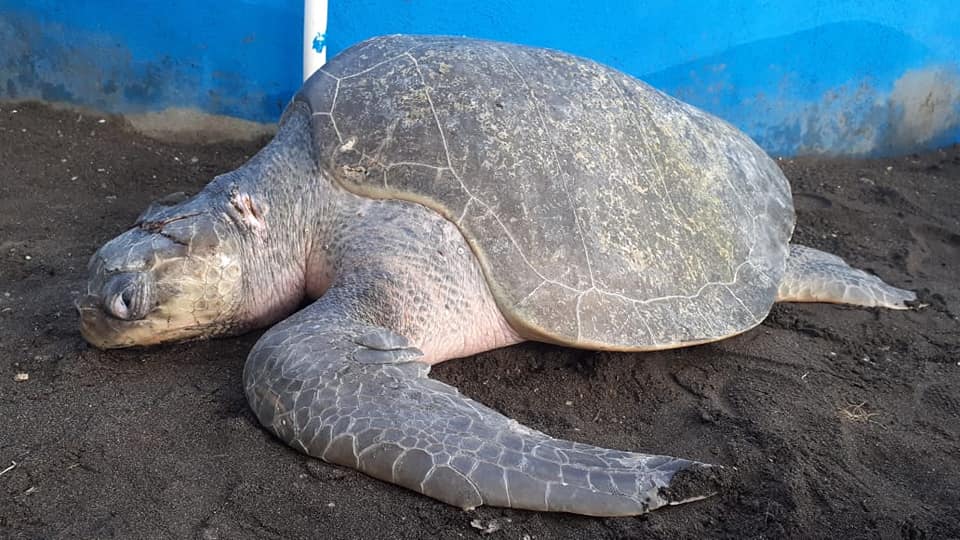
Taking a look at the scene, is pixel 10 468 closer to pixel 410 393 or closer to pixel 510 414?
pixel 410 393

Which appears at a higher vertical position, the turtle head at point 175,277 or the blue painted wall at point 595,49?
the blue painted wall at point 595,49

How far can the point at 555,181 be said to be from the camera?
7.82 feet

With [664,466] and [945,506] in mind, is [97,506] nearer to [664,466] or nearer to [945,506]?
[664,466]

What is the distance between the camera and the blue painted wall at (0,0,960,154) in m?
3.72

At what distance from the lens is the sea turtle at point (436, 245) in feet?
6.37

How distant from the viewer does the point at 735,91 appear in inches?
165

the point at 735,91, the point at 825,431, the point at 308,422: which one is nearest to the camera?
the point at 308,422

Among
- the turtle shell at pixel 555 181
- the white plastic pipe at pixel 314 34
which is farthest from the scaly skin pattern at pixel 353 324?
the white plastic pipe at pixel 314 34

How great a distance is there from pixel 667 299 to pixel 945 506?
881mm

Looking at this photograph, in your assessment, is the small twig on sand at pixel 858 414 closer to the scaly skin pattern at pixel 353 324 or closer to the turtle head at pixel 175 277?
the scaly skin pattern at pixel 353 324

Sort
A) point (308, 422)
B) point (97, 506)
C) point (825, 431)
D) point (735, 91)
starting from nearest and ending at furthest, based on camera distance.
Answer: point (97, 506) < point (308, 422) < point (825, 431) < point (735, 91)

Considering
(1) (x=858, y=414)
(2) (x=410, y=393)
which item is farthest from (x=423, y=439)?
(1) (x=858, y=414)

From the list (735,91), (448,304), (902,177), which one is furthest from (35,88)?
(902,177)

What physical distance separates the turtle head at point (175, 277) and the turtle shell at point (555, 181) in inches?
13.4
